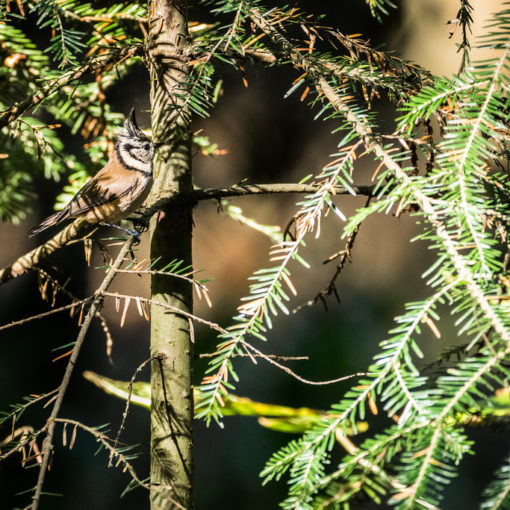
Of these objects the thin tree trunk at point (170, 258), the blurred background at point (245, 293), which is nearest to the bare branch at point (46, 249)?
the thin tree trunk at point (170, 258)

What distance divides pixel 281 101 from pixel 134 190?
60 centimetres

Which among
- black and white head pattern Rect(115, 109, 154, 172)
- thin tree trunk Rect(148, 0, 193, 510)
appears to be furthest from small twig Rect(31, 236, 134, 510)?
black and white head pattern Rect(115, 109, 154, 172)

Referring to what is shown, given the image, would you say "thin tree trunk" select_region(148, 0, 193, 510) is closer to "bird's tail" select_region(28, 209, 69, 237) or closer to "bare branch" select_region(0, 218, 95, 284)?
"bare branch" select_region(0, 218, 95, 284)

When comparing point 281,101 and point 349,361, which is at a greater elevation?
point 281,101

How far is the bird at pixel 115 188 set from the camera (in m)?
0.98

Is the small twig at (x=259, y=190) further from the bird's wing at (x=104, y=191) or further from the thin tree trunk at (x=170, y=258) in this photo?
the bird's wing at (x=104, y=191)

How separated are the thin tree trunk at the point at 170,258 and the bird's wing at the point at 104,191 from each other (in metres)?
0.24

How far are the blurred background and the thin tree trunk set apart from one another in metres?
0.59

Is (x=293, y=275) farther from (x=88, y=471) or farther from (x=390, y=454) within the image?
(x=390, y=454)

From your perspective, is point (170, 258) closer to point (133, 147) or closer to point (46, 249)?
point (46, 249)

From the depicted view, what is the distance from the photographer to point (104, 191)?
0.98 m

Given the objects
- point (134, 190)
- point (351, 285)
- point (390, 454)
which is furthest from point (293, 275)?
point (390, 454)

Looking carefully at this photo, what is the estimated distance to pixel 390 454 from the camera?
39cm

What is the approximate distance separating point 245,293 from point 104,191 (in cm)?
57
